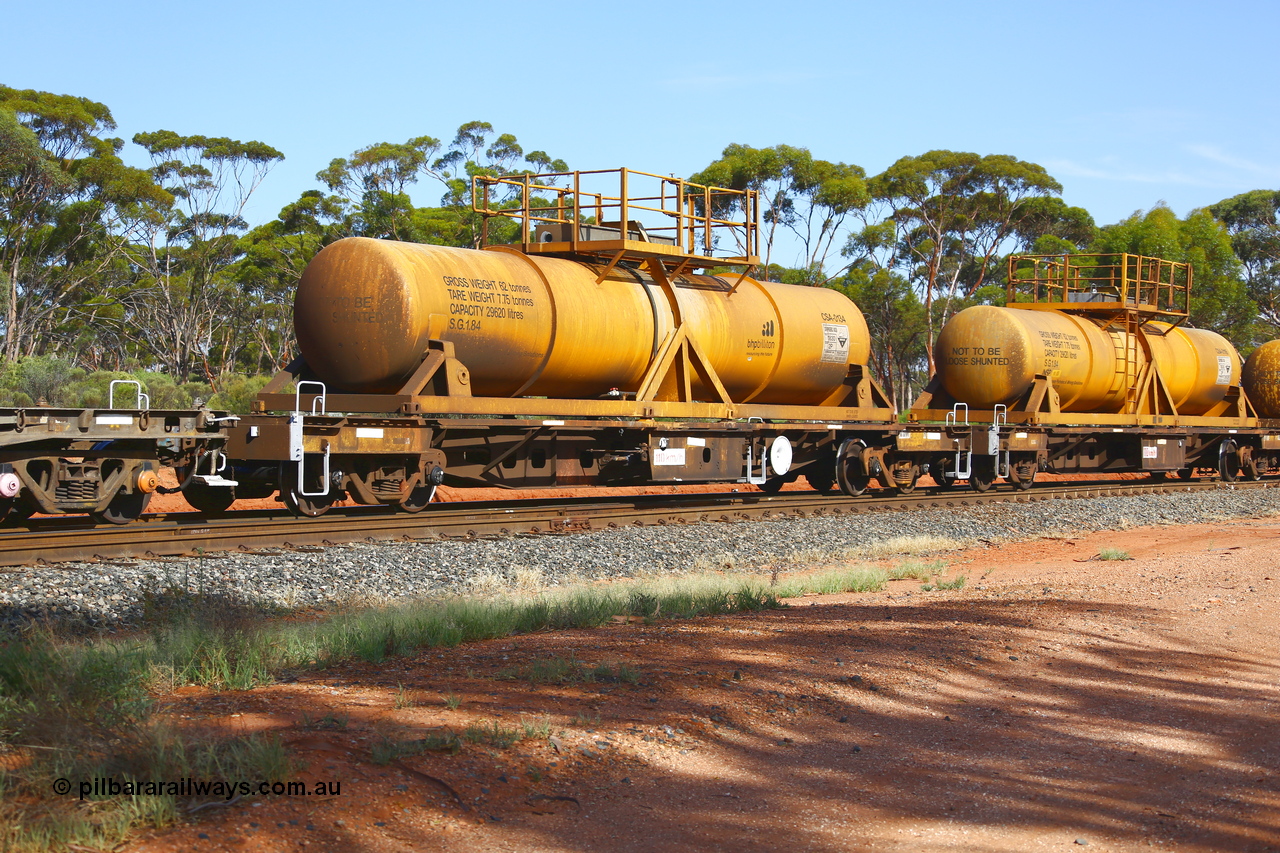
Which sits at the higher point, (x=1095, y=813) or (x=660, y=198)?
(x=660, y=198)

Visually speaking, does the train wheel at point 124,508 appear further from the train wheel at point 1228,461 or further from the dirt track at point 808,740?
Answer: the train wheel at point 1228,461

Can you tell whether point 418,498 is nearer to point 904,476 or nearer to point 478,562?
point 478,562

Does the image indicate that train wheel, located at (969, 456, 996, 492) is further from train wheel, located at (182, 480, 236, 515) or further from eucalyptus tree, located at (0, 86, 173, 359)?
eucalyptus tree, located at (0, 86, 173, 359)

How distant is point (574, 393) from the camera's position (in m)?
15.6

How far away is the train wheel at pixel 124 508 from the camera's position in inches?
480

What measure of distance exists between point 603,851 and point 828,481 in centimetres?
1655

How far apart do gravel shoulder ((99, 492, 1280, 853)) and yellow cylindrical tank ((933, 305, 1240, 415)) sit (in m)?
12.9

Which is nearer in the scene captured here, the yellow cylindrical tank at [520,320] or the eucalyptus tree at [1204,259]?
the yellow cylindrical tank at [520,320]

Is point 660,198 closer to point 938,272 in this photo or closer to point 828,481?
point 828,481

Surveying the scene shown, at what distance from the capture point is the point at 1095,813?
4.59 metres

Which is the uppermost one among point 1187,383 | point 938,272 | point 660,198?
point 938,272

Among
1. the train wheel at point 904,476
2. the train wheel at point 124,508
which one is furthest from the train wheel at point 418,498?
the train wheel at point 904,476

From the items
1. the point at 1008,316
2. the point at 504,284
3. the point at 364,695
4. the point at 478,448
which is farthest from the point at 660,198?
the point at 364,695

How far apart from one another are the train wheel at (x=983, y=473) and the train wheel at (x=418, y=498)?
1212 cm
